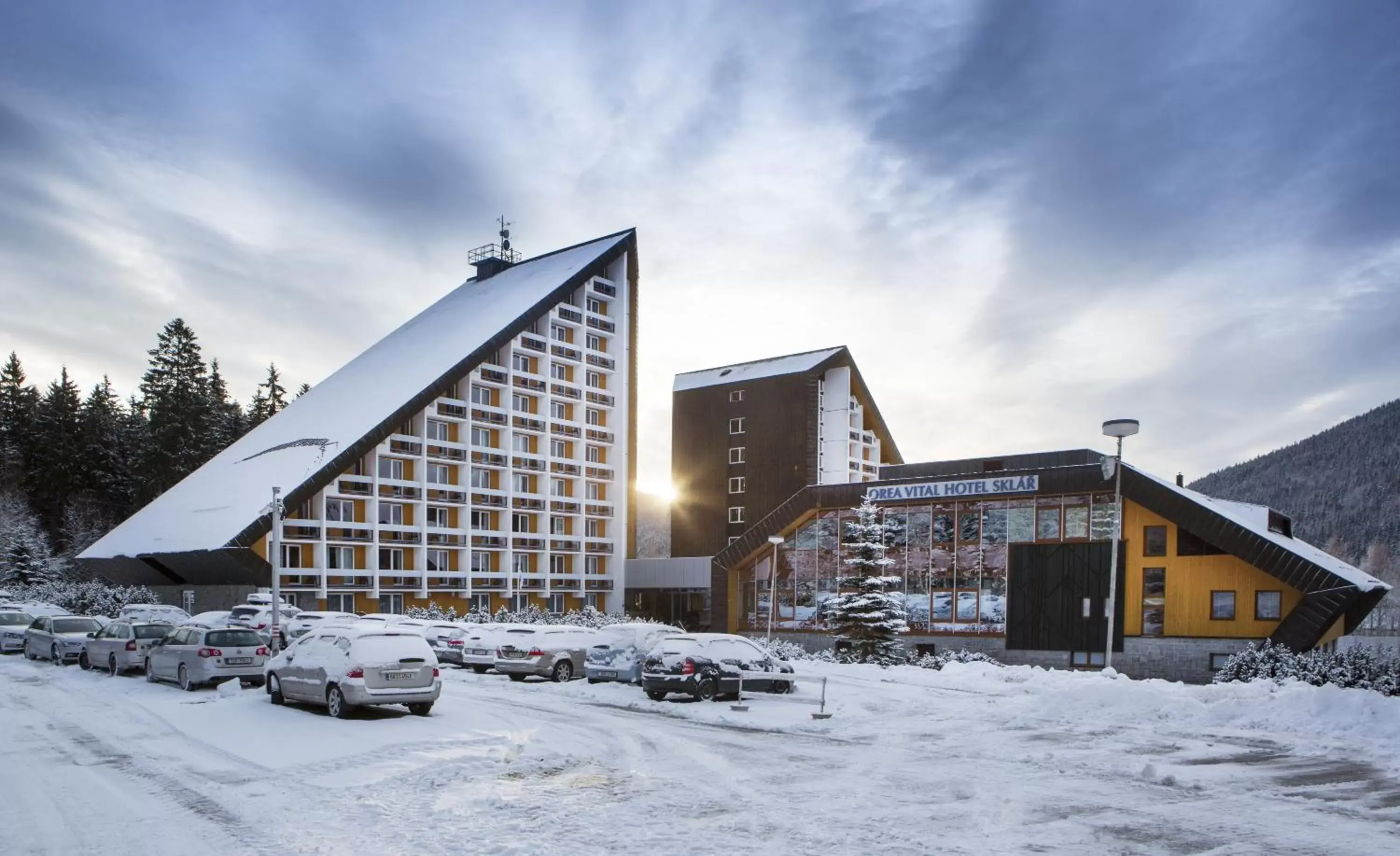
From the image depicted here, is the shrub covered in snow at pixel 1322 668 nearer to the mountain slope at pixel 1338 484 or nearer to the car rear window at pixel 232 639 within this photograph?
the car rear window at pixel 232 639

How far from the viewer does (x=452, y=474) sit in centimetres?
6619

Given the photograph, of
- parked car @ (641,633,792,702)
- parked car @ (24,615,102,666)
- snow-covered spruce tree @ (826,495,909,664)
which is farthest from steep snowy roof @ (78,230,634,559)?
parked car @ (641,633,792,702)

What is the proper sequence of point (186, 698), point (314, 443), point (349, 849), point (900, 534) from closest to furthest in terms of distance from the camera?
point (349, 849) → point (186, 698) → point (900, 534) → point (314, 443)

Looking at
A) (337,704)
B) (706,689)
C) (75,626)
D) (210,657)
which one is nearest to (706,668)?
(706,689)

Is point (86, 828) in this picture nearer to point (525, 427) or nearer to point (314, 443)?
point (314, 443)

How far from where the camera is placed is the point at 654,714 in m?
21.2

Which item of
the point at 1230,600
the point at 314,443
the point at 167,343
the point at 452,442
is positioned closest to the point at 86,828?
the point at 1230,600

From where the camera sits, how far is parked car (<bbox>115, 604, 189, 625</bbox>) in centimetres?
4459

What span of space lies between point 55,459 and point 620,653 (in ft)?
255

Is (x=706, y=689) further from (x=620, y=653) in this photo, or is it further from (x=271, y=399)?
(x=271, y=399)

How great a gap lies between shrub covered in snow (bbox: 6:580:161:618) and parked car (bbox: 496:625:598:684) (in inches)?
1292

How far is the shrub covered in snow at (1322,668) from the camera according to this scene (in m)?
24.3

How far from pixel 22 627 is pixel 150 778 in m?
31.3

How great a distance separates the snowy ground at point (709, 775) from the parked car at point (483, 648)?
7053 millimetres
